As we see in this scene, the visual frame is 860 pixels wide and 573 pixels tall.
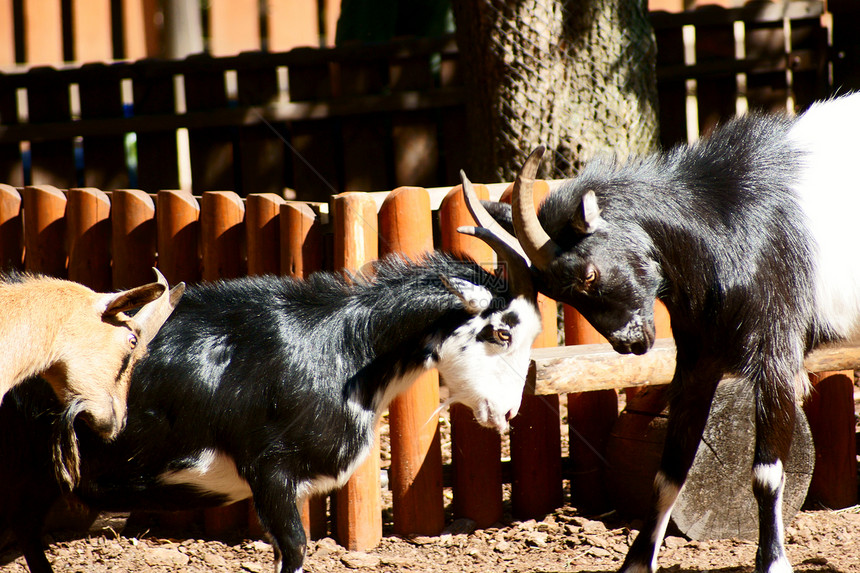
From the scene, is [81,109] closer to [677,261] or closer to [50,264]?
[50,264]

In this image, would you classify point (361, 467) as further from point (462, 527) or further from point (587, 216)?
point (587, 216)

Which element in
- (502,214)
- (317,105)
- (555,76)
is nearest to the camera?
(502,214)

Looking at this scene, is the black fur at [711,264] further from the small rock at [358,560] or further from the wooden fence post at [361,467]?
the small rock at [358,560]

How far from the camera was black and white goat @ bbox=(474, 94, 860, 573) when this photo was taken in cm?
364

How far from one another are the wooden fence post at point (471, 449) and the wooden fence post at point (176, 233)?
4.06 ft

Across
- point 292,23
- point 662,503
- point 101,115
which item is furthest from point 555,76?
point 292,23

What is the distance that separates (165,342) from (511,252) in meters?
1.43

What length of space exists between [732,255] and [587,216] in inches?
24.7

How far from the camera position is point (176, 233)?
4.65m

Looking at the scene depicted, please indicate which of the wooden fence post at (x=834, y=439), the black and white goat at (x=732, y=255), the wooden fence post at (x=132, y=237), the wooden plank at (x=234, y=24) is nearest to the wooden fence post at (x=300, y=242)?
the wooden fence post at (x=132, y=237)

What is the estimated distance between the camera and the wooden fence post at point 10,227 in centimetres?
506

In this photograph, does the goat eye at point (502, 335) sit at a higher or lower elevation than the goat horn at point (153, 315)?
lower

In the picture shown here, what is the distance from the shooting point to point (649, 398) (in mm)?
4613

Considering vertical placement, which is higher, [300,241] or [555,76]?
[555,76]
